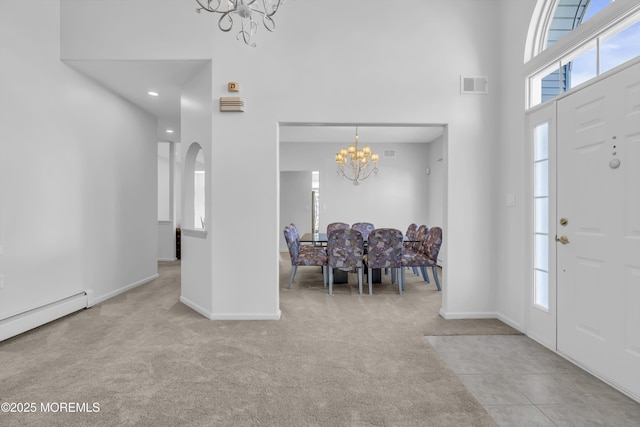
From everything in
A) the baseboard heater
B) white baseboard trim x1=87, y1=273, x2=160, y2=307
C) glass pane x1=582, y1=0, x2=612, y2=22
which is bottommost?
white baseboard trim x1=87, y1=273, x2=160, y2=307

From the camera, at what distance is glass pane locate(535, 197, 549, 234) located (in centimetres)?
275

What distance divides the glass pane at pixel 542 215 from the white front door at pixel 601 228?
8.0 inches

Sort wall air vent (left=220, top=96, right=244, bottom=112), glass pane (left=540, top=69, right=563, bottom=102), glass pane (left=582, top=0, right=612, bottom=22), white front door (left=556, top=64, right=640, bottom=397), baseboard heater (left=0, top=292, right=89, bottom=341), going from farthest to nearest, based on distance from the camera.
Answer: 1. wall air vent (left=220, top=96, right=244, bottom=112)
2. baseboard heater (left=0, top=292, right=89, bottom=341)
3. glass pane (left=540, top=69, right=563, bottom=102)
4. glass pane (left=582, top=0, right=612, bottom=22)
5. white front door (left=556, top=64, right=640, bottom=397)

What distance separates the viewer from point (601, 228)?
217cm

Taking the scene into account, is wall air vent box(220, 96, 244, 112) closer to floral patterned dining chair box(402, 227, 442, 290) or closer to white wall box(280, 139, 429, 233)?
Result: floral patterned dining chair box(402, 227, 442, 290)

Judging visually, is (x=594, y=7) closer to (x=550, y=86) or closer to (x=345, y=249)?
(x=550, y=86)

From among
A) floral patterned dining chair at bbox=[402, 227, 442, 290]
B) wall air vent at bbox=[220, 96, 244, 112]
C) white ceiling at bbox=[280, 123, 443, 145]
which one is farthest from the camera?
white ceiling at bbox=[280, 123, 443, 145]

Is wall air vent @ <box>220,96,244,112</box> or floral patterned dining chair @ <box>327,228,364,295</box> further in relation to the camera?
floral patterned dining chair @ <box>327,228,364,295</box>

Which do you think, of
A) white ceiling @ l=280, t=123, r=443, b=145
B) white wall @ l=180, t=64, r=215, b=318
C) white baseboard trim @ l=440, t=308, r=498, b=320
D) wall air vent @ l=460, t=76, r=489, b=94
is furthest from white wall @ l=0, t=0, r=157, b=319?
wall air vent @ l=460, t=76, r=489, b=94

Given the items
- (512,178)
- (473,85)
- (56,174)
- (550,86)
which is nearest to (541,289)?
(512,178)

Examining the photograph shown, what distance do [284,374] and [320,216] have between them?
594 centimetres

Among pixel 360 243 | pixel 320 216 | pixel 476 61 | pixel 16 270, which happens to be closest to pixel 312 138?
pixel 320 216

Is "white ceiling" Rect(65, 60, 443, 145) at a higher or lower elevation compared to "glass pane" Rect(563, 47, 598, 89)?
higher

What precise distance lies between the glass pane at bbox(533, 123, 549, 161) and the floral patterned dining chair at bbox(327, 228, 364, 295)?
2151 millimetres
